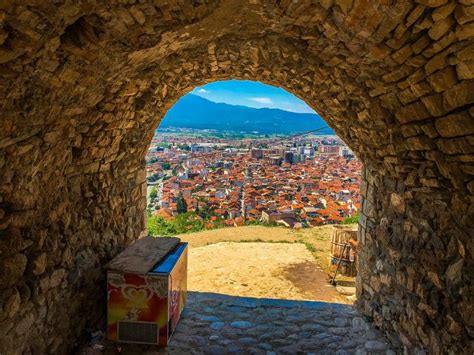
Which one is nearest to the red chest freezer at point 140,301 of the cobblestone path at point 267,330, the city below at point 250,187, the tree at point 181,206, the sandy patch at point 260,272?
the cobblestone path at point 267,330

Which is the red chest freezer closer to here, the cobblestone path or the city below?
the cobblestone path

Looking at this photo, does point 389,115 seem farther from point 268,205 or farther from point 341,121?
point 268,205

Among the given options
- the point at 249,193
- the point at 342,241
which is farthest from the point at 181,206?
the point at 342,241

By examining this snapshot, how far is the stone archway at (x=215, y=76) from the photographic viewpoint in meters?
2.07

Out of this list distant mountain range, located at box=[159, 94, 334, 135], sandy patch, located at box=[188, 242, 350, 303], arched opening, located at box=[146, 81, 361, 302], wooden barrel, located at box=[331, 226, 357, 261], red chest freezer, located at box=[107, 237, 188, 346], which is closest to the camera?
red chest freezer, located at box=[107, 237, 188, 346]

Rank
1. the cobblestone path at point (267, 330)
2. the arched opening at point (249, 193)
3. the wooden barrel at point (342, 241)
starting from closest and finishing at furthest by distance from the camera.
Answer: the cobblestone path at point (267, 330), the wooden barrel at point (342, 241), the arched opening at point (249, 193)

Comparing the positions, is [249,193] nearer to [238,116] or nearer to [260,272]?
[260,272]

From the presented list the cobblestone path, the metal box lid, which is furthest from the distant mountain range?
the metal box lid

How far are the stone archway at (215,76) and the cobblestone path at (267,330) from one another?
13.2 inches

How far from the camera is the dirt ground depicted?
20.0ft

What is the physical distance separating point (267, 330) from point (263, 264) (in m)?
3.10

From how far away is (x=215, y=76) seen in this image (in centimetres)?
451

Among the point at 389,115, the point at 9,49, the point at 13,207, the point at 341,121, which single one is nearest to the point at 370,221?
the point at 341,121

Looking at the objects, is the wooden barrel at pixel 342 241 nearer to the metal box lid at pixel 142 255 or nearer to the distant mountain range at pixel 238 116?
the metal box lid at pixel 142 255
